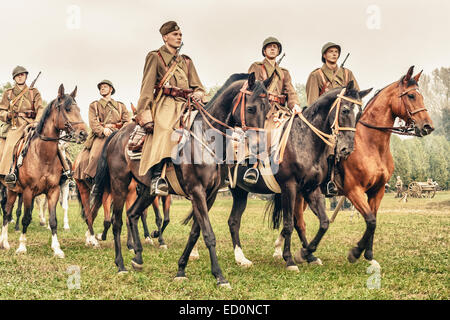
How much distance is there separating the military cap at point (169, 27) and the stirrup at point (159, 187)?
2479 millimetres

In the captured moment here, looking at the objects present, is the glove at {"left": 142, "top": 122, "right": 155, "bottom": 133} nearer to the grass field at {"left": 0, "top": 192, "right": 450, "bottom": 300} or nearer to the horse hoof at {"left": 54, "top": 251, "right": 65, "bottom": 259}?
the grass field at {"left": 0, "top": 192, "right": 450, "bottom": 300}

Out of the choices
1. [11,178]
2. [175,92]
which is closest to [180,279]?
[175,92]

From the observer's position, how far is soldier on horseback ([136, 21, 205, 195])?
7906 mm

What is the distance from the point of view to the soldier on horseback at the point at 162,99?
25.9 ft

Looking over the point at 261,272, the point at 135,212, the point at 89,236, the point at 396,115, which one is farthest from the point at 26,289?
the point at 396,115

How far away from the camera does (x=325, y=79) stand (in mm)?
10727

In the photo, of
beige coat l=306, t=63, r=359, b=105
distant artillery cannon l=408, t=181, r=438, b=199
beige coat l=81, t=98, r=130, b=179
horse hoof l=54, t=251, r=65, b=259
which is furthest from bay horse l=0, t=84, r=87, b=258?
distant artillery cannon l=408, t=181, r=438, b=199

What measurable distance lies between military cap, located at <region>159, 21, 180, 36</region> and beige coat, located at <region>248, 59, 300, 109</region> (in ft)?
8.79

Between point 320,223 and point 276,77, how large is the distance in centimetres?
335

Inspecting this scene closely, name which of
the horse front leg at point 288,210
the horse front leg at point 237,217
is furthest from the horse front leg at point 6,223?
the horse front leg at point 288,210

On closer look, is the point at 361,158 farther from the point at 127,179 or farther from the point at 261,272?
the point at 127,179

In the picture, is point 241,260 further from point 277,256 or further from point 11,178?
point 11,178

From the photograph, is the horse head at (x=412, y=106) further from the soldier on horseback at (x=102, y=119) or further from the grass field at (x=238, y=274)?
the soldier on horseback at (x=102, y=119)
